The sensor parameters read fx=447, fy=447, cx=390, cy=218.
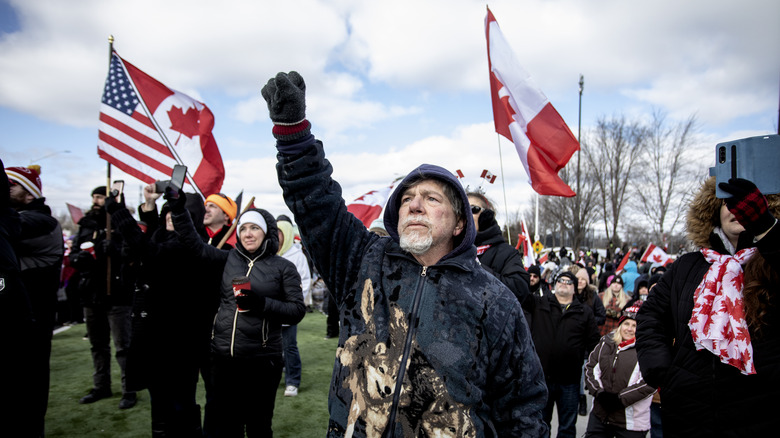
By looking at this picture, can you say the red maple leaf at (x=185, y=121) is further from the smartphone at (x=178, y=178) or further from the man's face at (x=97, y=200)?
the smartphone at (x=178, y=178)

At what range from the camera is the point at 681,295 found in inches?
95.9

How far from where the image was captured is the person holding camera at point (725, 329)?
77.0 inches

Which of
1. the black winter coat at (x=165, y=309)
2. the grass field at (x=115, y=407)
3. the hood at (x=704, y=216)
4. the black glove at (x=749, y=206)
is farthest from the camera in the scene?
the grass field at (x=115, y=407)

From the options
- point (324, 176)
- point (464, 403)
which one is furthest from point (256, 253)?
point (464, 403)

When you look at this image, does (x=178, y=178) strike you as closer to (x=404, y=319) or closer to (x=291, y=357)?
(x=404, y=319)

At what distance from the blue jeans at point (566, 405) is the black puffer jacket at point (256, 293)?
8.62 feet

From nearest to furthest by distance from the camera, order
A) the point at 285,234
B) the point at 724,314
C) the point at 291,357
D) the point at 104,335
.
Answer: the point at 724,314 → the point at 104,335 → the point at 291,357 → the point at 285,234

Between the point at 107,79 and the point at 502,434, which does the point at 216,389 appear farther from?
the point at 107,79

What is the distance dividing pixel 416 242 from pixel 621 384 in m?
2.89

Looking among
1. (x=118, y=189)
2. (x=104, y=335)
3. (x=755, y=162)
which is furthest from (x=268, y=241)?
(x=104, y=335)

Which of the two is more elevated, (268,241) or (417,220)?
(417,220)

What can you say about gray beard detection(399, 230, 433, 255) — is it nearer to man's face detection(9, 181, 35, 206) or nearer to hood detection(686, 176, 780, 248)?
hood detection(686, 176, 780, 248)

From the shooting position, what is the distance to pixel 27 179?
3803mm

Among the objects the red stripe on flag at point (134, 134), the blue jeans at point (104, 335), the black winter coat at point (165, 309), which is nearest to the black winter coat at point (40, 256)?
the black winter coat at point (165, 309)
